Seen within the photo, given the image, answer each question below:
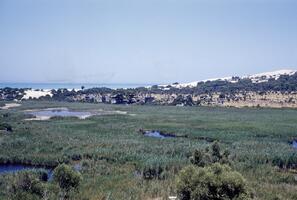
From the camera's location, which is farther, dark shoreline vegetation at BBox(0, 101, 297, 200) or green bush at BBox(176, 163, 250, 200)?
dark shoreline vegetation at BBox(0, 101, 297, 200)

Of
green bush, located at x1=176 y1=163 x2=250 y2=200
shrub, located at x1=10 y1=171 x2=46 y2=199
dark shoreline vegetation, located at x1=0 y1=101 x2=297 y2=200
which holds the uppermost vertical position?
green bush, located at x1=176 y1=163 x2=250 y2=200

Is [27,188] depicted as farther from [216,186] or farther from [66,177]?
[216,186]

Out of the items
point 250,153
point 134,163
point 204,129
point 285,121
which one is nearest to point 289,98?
point 285,121

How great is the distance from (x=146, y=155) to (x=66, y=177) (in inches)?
878

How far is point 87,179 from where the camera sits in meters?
49.1

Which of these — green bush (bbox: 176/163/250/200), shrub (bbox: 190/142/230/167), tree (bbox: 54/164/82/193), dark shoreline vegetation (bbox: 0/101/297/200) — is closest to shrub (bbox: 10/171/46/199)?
dark shoreline vegetation (bbox: 0/101/297/200)

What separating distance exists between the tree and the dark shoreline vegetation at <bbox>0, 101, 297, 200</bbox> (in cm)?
11

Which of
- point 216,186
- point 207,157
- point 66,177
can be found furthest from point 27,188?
point 207,157

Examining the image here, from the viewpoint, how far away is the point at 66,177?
136 ft

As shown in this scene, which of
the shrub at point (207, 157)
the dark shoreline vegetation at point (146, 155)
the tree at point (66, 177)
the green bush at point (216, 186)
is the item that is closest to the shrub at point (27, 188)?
the dark shoreline vegetation at point (146, 155)

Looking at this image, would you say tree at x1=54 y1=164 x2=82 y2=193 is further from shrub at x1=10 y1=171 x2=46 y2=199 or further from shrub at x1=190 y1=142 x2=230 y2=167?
shrub at x1=190 y1=142 x2=230 y2=167

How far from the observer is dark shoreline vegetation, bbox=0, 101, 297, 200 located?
4206cm

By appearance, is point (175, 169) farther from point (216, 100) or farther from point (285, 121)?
point (216, 100)

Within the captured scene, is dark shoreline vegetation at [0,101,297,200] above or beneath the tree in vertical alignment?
beneath
